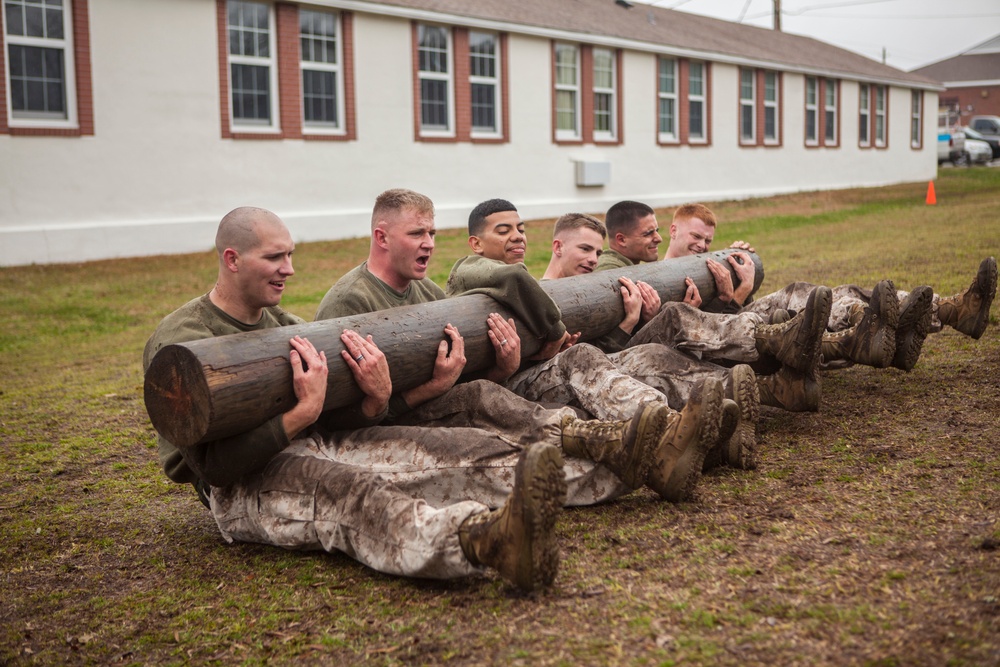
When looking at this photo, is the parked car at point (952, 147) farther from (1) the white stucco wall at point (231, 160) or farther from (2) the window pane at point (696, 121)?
(1) the white stucco wall at point (231, 160)

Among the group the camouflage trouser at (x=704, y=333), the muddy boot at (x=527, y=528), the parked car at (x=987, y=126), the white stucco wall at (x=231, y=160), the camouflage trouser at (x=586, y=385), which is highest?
the parked car at (x=987, y=126)

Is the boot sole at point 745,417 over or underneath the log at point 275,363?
underneath

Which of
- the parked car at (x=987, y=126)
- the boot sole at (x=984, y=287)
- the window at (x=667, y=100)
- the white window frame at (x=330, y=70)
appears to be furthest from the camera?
the parked car at (x=987, y=126)

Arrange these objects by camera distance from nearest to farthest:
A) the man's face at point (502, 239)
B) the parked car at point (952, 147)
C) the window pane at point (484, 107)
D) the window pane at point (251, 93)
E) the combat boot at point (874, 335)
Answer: the combat boot at point (874, 335) < the man's face at point (502, 239) < the window pane at point (251, 93) < the window pane at point (484, 107) < the parked car at point (952, 147)

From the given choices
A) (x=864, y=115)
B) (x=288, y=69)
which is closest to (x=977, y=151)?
(x=864, y=115)

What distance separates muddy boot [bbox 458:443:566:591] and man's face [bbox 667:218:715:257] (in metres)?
4.03

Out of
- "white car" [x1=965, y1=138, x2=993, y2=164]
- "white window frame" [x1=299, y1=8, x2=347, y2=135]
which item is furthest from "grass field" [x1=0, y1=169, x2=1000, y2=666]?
"white car" [x1=965, y1=138, x2=993, y2=164]

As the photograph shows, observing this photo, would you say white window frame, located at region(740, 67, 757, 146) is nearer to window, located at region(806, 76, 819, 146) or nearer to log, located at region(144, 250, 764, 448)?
window, located at region(806, 76, 819, 146)

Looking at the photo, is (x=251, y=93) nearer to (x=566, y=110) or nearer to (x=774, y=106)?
(x=566, y=110)

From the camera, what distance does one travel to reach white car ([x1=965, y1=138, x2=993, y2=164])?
4128 centimetres

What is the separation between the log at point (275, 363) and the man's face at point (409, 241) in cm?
21

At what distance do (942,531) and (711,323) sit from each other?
73.2 inches

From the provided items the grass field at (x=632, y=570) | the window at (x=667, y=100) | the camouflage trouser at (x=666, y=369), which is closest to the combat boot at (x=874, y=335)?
the grass field at (x=632, y=570)

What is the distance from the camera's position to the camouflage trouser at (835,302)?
575 cm
